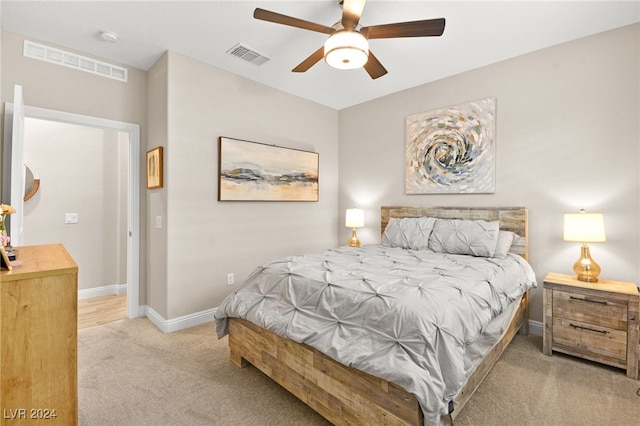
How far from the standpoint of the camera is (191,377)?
86.7 inches

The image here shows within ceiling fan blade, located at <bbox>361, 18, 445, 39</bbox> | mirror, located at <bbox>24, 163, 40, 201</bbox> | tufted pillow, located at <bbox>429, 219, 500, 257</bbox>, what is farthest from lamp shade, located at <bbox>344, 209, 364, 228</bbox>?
mirror, located at <bbox>24, 163, 40, 201</bbox>

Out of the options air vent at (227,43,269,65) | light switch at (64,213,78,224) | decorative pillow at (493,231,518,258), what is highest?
air vent at (227,43,269,65)

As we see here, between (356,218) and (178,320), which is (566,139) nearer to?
(356,218)

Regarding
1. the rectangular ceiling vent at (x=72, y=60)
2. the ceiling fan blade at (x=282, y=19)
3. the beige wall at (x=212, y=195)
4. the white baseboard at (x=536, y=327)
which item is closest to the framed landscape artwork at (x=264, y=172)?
the beige wall at (x=212, y=195)

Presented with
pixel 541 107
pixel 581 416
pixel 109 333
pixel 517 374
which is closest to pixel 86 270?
pixel 109 333

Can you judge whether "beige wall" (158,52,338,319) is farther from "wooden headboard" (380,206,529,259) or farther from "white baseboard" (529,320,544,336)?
"white baseboard" (529,320,544,336)

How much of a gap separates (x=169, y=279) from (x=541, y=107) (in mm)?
3992

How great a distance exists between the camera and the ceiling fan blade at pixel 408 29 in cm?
200

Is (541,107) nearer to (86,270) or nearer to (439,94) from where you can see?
(439,94)

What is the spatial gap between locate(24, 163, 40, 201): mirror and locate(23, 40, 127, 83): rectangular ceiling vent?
1.53m

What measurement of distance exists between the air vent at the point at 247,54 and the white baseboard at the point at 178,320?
2663 mm

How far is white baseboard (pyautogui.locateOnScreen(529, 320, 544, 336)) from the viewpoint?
9.70ft

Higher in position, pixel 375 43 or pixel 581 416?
pixel 375 43

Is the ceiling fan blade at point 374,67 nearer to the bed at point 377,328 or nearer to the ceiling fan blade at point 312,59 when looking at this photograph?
the ceiling fan blade at point 312,59
